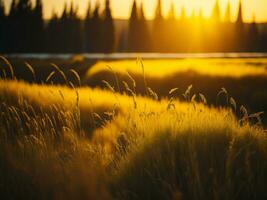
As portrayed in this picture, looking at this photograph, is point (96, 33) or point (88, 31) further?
point (88, 31)

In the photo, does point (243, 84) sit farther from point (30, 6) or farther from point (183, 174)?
point (30, 6)

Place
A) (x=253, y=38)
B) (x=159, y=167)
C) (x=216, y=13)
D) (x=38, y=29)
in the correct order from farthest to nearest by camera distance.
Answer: (x=216, y=13)
(x=253, y=38)
(x=38, y=29)
(x=159, y=167)

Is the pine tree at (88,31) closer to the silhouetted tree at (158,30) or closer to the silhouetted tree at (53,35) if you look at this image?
the silhouetted tree at (53,35)

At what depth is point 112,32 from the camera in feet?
171

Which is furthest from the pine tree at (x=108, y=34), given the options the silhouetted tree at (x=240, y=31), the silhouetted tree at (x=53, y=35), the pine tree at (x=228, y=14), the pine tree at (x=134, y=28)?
the pine tree at (x=228, y=14)

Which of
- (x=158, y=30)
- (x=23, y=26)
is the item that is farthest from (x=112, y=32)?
(x=23, y=26)

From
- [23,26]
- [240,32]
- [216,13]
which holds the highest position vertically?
[23,26]

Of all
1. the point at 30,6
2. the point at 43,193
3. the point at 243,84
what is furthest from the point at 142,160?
the point at 30,6

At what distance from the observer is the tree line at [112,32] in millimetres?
45188

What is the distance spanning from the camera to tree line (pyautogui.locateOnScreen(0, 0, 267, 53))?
148 ft

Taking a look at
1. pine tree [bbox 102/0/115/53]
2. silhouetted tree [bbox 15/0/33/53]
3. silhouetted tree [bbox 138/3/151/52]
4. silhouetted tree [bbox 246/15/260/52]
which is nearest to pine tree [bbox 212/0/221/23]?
silhouetted tree [bbox 246/15/260/52]

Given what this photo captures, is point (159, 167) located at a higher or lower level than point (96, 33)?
higher

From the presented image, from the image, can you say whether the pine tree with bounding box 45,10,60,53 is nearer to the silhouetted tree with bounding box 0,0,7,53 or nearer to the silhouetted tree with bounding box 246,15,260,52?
the silhouetted tree with bounding box 0,0,7,53

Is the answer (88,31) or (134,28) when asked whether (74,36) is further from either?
(134,28)
